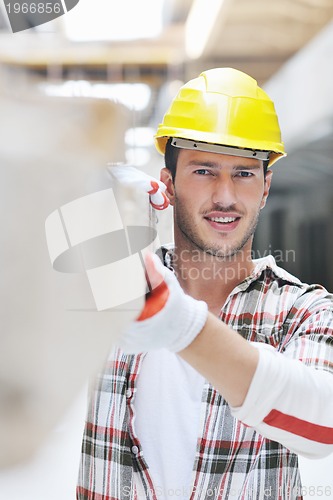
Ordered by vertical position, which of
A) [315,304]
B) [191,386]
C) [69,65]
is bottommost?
[191,386]

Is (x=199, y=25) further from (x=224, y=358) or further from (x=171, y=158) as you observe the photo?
(x=224, y=358)

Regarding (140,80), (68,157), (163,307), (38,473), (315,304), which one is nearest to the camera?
(68,157)

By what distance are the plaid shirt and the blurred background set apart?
0.21ft

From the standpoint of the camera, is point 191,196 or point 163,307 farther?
point 191,196

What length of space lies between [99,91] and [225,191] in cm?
63

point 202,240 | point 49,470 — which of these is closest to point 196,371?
point 202,240

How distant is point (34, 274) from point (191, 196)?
0.73 meters

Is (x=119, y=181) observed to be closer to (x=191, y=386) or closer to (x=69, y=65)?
(x=69, y=65)

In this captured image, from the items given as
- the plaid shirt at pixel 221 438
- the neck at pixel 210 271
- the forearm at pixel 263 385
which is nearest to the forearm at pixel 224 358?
the forearm at pixel 263 385

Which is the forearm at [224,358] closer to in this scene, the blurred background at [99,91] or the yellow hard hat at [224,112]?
the blurred background at [99,91]

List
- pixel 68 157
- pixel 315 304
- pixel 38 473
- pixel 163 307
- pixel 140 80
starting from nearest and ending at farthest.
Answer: pixel 68 157 → pixel 38 473 → pixel 163 307 → pixel 140 80 → pixel 315 304

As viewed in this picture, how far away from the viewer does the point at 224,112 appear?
109 cm

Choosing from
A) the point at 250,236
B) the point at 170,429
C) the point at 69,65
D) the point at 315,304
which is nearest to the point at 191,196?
the point at 250,236

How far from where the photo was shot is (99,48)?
0.71m
